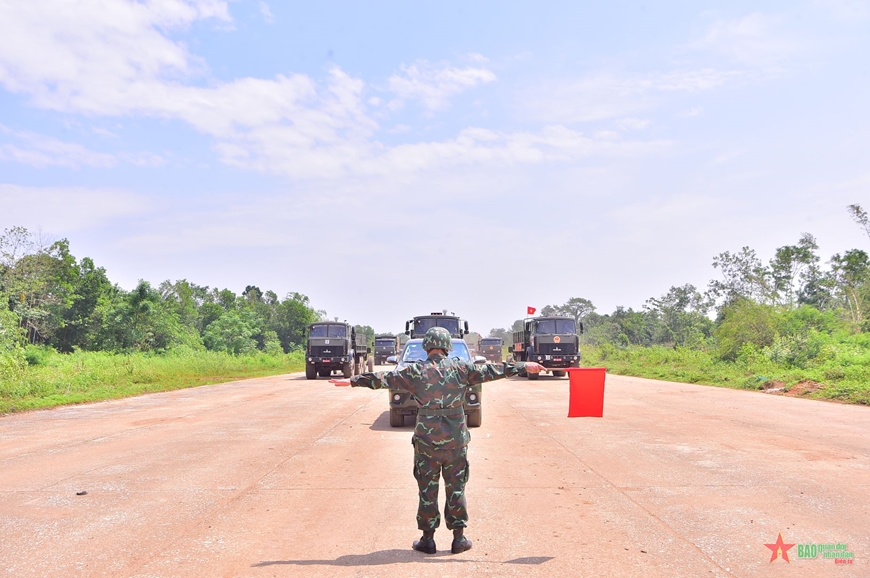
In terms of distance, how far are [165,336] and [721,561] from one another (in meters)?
47.6

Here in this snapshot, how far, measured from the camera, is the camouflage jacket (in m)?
5.35

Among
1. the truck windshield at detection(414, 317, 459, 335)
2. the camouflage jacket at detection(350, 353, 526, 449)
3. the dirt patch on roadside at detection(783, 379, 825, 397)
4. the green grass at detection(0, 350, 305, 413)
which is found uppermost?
the truck windshield at detection(414, 317, 459, 335)

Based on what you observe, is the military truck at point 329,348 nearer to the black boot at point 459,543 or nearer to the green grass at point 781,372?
the green grass at point 781,372

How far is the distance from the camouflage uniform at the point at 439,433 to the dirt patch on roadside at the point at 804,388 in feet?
63.5

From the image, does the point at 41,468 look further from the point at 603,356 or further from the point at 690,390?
the point at 603,356

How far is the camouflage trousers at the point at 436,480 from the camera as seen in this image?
5.32 m

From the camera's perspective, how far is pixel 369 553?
5.43m

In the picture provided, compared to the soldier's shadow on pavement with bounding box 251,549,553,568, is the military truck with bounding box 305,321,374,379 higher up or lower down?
higher up

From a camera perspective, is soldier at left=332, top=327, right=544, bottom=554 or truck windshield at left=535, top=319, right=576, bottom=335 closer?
soldier at left=332, top=327, right=544, bottom=554

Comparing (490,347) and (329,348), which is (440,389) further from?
(490,347)

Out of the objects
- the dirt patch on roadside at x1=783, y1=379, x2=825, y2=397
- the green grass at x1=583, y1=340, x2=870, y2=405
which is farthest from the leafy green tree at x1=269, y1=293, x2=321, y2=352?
the dirt patch on roadside at x1=783, y1=379, x2=825, y2=397

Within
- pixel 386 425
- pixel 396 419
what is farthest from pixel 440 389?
pixel 386 425

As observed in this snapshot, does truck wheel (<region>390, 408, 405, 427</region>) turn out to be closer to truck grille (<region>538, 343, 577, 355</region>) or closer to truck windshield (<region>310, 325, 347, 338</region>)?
truck grille (<region>538, 343, 577, 355</region>)

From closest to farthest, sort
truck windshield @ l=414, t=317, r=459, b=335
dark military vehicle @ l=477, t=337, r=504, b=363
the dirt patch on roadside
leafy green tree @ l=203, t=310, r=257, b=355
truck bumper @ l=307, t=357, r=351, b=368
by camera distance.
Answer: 1. the dirt patch on roadside
2. truck windshield @ l=414, t=317, r=459, b=335
3. truck bumper @ l=307, t=357, r=351, b=368
4. leafy green tree @ l=203, t=310, r=257, b=355
5. dark military vehicle @ l=477, t=337, r=504, b=363
